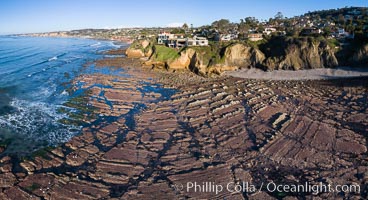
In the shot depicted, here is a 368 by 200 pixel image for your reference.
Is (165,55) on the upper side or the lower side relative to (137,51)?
lower

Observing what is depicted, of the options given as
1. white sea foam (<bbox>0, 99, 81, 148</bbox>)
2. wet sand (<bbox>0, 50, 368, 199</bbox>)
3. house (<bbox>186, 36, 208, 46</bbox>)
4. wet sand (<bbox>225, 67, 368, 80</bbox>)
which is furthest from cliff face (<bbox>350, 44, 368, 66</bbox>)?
white sea foam (<bbox>0, 99, 81, 148</bbox>)

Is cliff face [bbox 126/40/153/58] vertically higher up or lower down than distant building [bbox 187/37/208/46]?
lower down

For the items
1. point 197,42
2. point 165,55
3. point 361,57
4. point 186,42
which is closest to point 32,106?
point 165,55

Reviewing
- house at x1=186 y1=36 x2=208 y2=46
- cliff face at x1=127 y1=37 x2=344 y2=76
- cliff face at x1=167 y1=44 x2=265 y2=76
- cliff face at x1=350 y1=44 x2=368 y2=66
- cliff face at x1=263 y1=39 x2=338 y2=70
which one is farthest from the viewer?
house at x1=186 y1=36 x2=208 y2=46

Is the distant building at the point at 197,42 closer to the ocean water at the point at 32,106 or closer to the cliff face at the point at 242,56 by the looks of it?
the cliff face at the point at 242,56

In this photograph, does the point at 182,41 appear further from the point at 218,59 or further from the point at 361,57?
the point at 361,57

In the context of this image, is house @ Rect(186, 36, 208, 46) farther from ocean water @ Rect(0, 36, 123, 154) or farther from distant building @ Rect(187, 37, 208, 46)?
ocean water @ Rect(0, 36, 123, 154)

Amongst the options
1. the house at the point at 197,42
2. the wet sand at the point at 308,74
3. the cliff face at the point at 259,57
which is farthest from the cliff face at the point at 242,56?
the house at the point at 197,42
